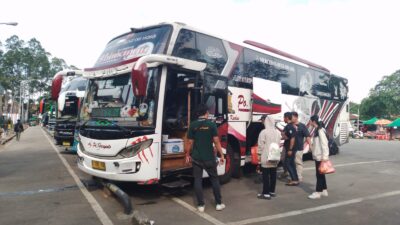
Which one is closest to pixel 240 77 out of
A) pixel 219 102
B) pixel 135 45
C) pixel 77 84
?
pixel 219 102

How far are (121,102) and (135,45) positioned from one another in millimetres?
1419

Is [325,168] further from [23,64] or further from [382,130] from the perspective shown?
[23,64]

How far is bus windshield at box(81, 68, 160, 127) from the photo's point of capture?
22.0ft

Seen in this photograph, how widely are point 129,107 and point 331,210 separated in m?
4.27

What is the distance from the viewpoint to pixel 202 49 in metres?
8.09

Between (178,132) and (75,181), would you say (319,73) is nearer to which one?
(178,132)

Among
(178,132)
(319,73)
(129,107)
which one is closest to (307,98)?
(319,73)

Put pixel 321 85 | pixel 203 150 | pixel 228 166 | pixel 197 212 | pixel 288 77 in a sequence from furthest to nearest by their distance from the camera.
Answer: pixel 321 85 → pixel 288 77 → pixel 228 166 → pixel 203 150 → pixel 197 212

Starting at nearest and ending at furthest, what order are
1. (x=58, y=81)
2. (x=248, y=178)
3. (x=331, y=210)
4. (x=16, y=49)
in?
(x=331, y=210) < (x=58, y=81) < (x=248, y=178) < (x=16, y=49)

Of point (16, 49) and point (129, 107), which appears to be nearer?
point (129, 107)

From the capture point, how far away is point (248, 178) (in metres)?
9.59

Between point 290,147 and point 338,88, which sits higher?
point 338,88

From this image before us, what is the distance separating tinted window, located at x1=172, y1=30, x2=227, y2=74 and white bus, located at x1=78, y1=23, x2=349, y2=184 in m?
0.02

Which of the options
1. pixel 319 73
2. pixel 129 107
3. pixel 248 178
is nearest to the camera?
pixel 129 107
